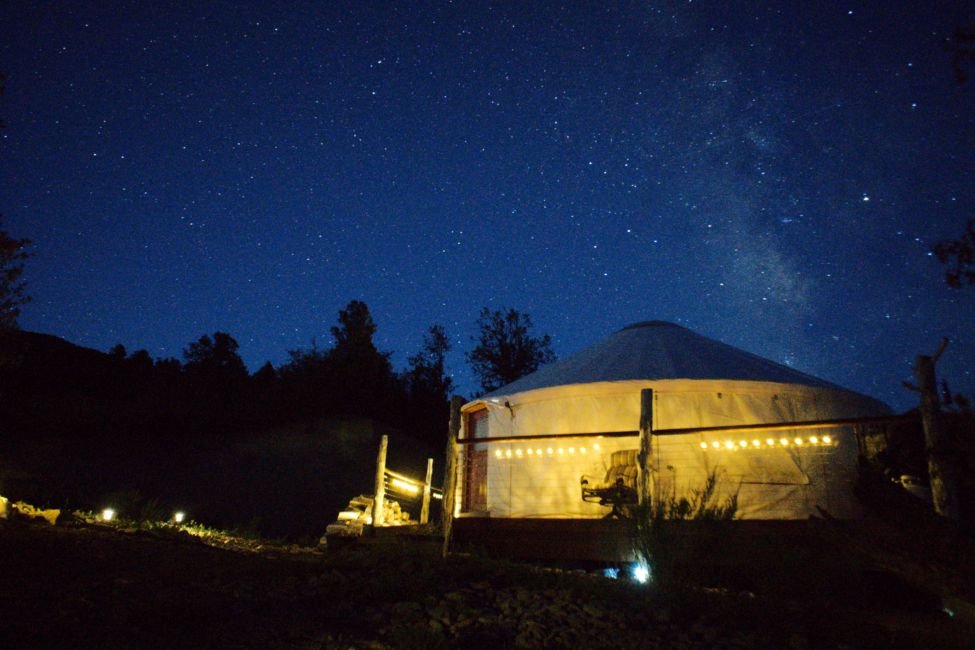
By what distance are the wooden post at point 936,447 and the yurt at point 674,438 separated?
2311 mm

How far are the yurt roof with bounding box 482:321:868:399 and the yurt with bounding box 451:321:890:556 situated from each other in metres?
0.03

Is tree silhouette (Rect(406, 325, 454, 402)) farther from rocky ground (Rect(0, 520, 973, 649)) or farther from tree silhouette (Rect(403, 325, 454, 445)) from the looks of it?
rocky ground (Rect(0, 520, 973, 649))

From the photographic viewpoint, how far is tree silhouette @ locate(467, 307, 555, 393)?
21906mm

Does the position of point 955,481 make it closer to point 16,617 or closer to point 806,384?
point 806,384

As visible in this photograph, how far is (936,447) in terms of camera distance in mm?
3787

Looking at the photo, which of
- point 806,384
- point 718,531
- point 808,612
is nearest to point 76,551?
point 718,531

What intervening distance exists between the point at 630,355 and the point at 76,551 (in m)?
6.23

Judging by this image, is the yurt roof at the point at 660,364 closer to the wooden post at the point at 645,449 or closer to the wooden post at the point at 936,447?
the wooden post at the point at 645,449

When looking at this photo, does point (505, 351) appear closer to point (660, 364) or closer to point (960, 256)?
point (660, 364)

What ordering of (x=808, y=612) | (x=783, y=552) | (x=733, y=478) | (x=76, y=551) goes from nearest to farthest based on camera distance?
(x=808, y=612), (x=783, y=552), (x=76, y=551), (x=733, y=478)

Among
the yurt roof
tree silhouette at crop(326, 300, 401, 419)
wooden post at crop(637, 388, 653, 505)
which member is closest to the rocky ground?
wooden post at crop(637, 388, 653, 505)

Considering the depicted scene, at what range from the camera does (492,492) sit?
8.08 metres

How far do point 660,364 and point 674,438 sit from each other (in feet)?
3.18

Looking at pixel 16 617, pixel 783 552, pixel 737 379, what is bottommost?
pixel 16 617
